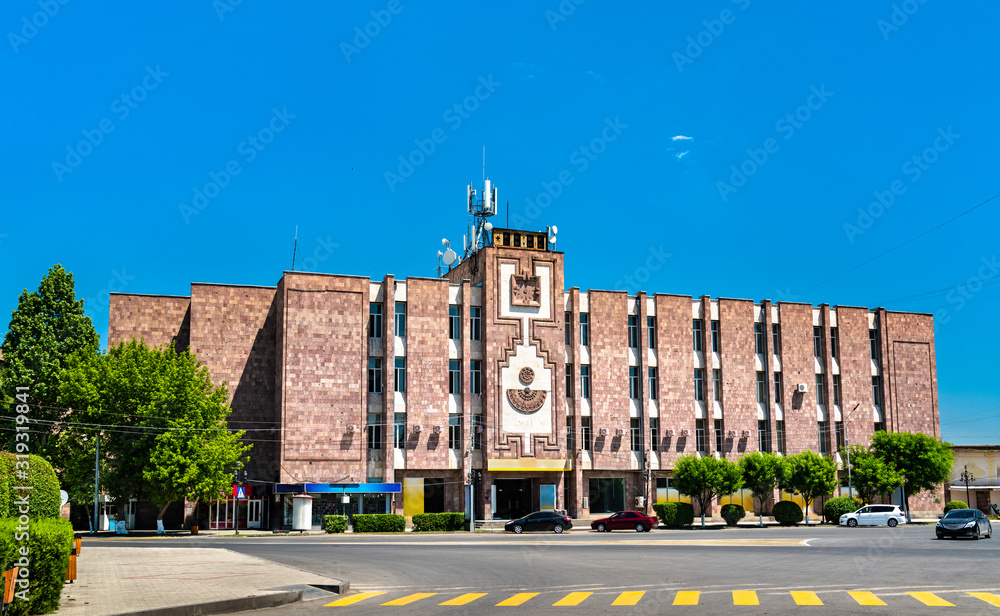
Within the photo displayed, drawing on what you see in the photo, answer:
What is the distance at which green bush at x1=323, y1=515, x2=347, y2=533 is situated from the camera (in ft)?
184

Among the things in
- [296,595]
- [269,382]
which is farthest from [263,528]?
[296,595]

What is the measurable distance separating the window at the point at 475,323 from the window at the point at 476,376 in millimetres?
1715

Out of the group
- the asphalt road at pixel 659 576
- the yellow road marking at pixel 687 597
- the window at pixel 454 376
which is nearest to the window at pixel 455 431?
the window at pixel 454 376

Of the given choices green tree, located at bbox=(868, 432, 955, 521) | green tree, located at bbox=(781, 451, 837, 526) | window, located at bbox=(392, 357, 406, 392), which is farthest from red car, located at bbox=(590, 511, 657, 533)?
green tree, located at bbox=(868, 432, 955, 521)

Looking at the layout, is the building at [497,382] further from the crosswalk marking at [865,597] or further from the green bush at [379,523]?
the crosswalk marking at [865,597]

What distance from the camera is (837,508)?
65375 mm

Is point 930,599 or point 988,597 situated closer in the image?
point 930,599

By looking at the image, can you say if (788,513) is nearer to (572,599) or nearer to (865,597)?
(865,597)

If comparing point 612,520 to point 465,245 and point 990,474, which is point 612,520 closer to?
point 465,245

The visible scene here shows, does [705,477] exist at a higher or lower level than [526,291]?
lower

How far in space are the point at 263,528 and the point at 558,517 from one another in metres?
19.9

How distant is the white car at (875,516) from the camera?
60.8 m

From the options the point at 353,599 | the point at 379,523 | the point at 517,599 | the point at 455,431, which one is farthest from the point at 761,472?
the point at 353,599

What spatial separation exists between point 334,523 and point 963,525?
34.5 meters
